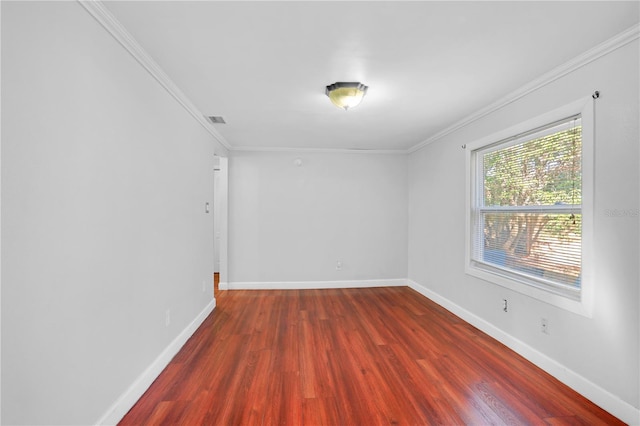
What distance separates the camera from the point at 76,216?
145 cm

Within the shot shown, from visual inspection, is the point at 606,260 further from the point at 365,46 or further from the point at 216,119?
the point at 216,119

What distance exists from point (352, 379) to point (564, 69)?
2854mm

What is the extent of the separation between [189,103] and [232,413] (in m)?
2.68

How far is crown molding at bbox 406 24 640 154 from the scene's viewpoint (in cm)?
183

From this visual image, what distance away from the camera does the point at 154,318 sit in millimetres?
2287

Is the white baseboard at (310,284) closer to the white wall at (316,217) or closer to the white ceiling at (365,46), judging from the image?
the white wall at (316,217)

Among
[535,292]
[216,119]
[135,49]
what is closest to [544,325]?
[535,292]

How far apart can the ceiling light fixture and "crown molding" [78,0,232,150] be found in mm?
1350

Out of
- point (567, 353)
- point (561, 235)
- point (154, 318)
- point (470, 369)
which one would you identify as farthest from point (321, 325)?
point (561, 235)

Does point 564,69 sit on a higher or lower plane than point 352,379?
higher

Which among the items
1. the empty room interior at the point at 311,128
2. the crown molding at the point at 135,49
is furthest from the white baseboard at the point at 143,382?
the crown molding at the point at 135,49

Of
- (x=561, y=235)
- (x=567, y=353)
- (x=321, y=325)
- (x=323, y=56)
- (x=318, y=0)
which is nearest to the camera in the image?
(x=318, y=0)

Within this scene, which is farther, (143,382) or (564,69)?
(564,69)

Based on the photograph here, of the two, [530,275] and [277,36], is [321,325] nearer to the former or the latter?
[530,275]
